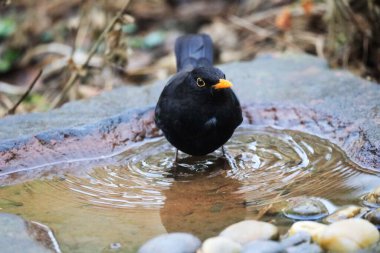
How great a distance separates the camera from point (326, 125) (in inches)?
186

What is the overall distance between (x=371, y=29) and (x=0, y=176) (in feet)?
13.1

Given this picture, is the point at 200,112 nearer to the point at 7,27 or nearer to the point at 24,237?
the point at 24,237

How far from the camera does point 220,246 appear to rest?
2893mm

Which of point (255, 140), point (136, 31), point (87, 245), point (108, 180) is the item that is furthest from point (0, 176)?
point (136, 31)

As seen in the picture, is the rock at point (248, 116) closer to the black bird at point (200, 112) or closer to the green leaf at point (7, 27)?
the black bird at point (200, 112)

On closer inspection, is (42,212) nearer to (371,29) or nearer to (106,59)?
(106,59)

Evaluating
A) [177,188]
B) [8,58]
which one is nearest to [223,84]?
[177,188]

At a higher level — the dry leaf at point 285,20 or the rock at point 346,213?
the dry leaf at point 285,20

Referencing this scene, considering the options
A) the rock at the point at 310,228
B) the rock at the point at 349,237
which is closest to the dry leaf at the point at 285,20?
the rock at the point at 310,228

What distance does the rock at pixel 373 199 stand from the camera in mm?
3492

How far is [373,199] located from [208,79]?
1307 mm

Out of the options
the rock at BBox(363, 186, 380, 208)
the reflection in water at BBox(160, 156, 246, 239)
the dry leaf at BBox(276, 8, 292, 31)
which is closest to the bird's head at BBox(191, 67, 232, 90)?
the reflection in water at BBox(160, 156, 246, 239)

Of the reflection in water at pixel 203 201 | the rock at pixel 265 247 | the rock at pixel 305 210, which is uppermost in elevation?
the rock at pixel 265 247

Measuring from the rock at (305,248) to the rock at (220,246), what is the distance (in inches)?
9.3
